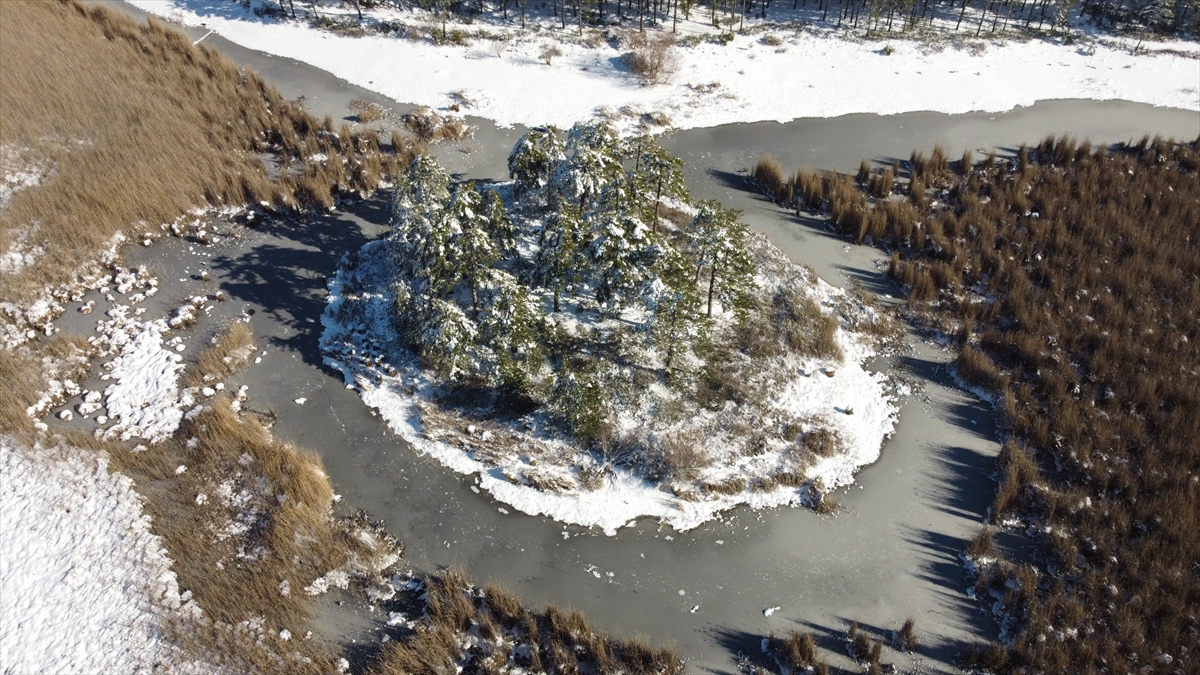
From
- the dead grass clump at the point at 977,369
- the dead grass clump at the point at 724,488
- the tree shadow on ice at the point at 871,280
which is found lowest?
the dead grass clump at the point at 724,488

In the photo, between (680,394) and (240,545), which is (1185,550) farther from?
(240,545)

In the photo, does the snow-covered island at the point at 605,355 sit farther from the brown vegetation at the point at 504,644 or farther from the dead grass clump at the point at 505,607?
the brown vegetation at the point at 504,644

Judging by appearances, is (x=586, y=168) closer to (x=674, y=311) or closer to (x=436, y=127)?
(x=674, y=311)

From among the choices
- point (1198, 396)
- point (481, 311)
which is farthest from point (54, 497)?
point (1198, 396)

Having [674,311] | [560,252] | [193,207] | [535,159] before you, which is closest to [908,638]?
[674,311]

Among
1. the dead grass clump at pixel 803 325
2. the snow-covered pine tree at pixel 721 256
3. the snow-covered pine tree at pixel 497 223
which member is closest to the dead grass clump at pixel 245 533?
the snow-covered pine tree at pixel 497 223

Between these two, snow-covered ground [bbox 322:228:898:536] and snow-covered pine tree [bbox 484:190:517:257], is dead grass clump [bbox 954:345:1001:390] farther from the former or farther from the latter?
snow-covered pine tree [bbox 484:190:517:257]
